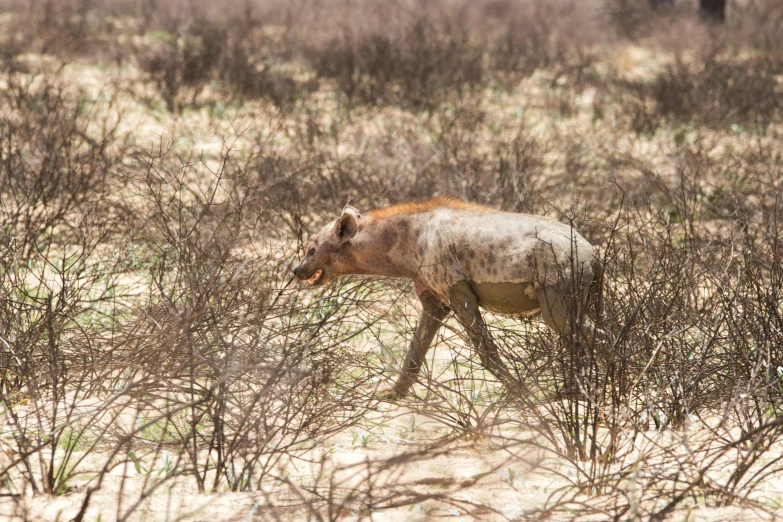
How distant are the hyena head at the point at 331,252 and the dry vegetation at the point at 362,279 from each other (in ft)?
0.59

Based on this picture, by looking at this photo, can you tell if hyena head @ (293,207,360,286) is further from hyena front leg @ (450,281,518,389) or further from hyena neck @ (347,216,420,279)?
hyena front leg @ (450,281,518,389)

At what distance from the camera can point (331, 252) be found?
4633mm

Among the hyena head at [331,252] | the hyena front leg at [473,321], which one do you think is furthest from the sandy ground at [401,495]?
the hyena head at [331,252]

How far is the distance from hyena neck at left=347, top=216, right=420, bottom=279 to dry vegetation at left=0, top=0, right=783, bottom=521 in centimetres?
18

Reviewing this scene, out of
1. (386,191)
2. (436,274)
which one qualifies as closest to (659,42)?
(386,191)

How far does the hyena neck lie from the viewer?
4.49 meters

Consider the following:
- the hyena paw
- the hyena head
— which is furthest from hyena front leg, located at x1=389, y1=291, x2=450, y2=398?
the hyena head

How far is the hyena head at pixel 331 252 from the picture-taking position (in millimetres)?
4594

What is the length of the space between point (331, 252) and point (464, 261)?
28.6 inches

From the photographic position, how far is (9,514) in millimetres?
3045

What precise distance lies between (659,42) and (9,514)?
1400cm

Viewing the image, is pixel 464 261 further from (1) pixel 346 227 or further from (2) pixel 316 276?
(2) pixel 316 276

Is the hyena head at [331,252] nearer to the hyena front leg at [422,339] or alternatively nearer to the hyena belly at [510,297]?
the hyena front leg at [422,339]

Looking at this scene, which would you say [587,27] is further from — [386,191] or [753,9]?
[386,191]
